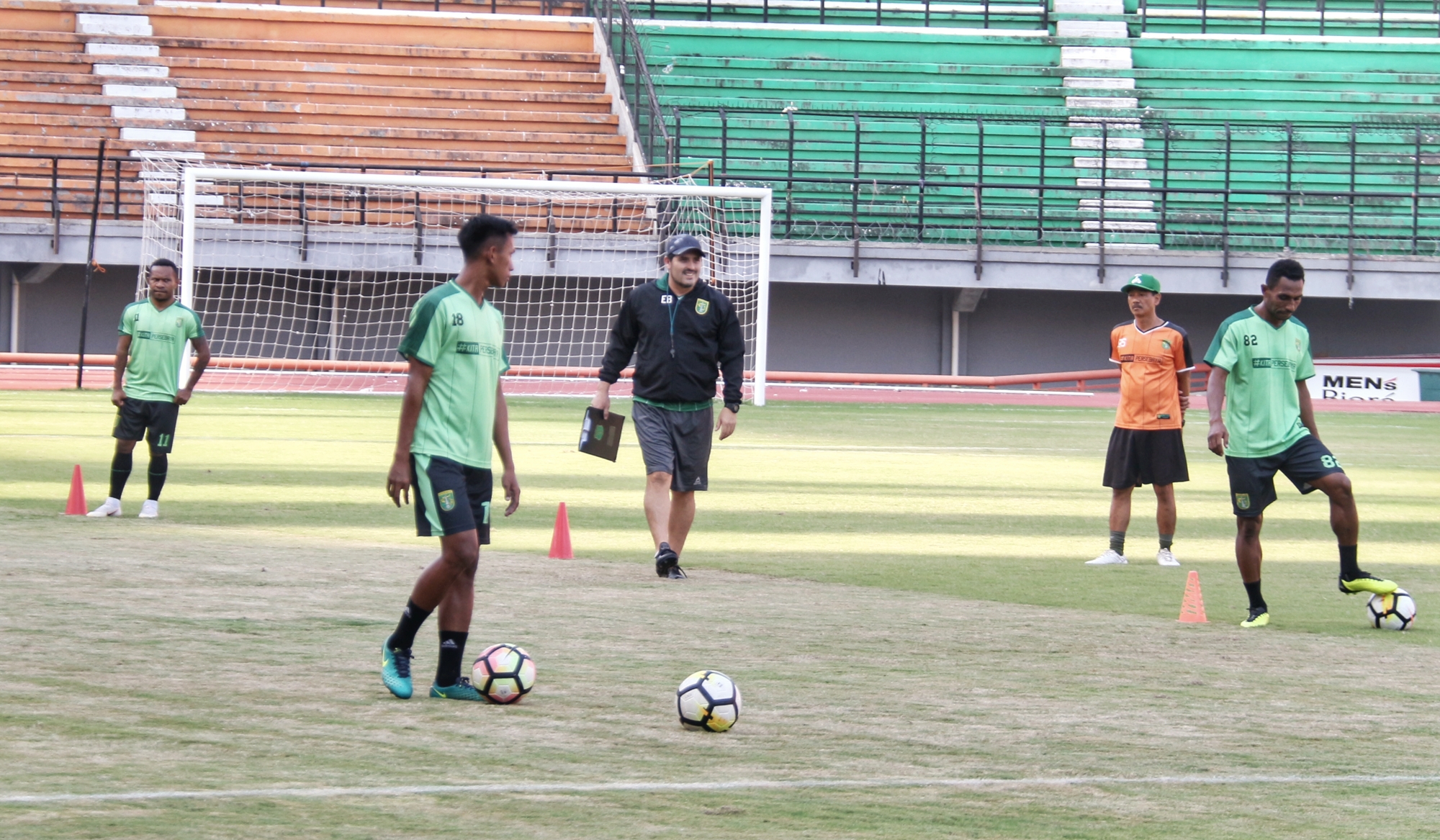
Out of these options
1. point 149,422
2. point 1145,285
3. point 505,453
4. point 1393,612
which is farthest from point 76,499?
point 1393,612

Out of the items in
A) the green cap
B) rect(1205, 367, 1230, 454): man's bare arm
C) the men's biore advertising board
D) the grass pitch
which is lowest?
the grass pitch

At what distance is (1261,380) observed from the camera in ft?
28.0

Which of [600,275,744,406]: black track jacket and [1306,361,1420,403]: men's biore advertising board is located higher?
[1306,361,1420,403]: men's biore advertising board

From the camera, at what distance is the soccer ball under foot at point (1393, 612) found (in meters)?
8.34

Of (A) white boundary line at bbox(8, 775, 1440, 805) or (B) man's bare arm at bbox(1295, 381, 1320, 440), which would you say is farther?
(B) man's bare arm at bbox(1295, 381, 1320, 440)

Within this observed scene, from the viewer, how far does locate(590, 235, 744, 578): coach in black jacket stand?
32.6 feet

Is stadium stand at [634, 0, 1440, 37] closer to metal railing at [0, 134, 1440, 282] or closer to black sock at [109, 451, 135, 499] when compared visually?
metal railing at [0, 134, 1440, 282]

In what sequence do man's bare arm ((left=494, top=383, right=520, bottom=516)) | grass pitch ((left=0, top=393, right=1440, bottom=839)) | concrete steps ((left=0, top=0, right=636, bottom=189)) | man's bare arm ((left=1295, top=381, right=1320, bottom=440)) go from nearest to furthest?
grass pitch ((left=0, top=393, right=1440, bottom=839)) < man's bare arm ((left=494, top=383, right=520, bottom=516)) < man's bare arm ((left=1295, top=381, right=1320, bottom=440)) < concrete steps ((left=0, top=0, right=636, bottom=189))

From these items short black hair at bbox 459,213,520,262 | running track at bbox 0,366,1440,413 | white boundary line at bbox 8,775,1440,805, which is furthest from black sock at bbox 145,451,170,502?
running track at bbox 0,366,1440,413

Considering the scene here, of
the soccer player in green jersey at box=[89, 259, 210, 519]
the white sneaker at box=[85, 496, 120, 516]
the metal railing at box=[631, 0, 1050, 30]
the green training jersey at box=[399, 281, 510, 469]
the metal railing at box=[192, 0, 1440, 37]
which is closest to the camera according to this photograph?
the green training jersey at box=[399, 281, 510, 469]

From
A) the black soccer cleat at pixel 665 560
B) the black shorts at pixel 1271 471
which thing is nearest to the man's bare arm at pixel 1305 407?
the black shorts at pixel 1271 471

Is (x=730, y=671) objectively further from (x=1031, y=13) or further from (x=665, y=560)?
(x=1031, y=13)

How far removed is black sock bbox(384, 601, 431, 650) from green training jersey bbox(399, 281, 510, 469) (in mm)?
565

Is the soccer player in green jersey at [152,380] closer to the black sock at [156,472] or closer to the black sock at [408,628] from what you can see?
the black sock at [156,472]
